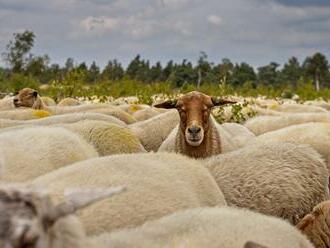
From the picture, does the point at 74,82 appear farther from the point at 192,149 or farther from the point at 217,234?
the point at 217,234

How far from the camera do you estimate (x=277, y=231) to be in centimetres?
414

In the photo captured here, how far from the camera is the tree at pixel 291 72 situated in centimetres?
8019

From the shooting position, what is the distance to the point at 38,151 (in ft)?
21.2

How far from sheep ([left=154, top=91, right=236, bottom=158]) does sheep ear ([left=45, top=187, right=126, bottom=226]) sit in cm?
601

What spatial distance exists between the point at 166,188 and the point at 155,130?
5861 mm

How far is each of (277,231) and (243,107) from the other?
1089 cm

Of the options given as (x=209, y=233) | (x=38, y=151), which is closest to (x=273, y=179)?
(x=38, y=151)

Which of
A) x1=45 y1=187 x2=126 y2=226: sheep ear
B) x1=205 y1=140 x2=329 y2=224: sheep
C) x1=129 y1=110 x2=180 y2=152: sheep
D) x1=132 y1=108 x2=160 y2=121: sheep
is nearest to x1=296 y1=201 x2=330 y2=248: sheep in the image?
x1=205 y1=140 x2=329 y2=224: sheep

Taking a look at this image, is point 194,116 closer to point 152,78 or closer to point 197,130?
point 197,130

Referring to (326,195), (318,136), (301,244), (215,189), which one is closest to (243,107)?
(318,136)

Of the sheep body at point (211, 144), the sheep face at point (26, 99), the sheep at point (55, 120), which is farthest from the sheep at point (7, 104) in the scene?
the sheep body at point (211, 144)

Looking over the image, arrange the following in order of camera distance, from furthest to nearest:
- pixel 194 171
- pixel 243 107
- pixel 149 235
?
pixel 243 107 < pixel 194 171 < pixel 149 235

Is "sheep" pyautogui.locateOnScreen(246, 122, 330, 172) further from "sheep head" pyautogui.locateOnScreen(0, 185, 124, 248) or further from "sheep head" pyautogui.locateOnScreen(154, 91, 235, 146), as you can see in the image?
"sheep head" pyautogui.locateOnScreen(0, 185, 124, 248)

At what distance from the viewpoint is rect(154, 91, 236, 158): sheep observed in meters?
8.77
